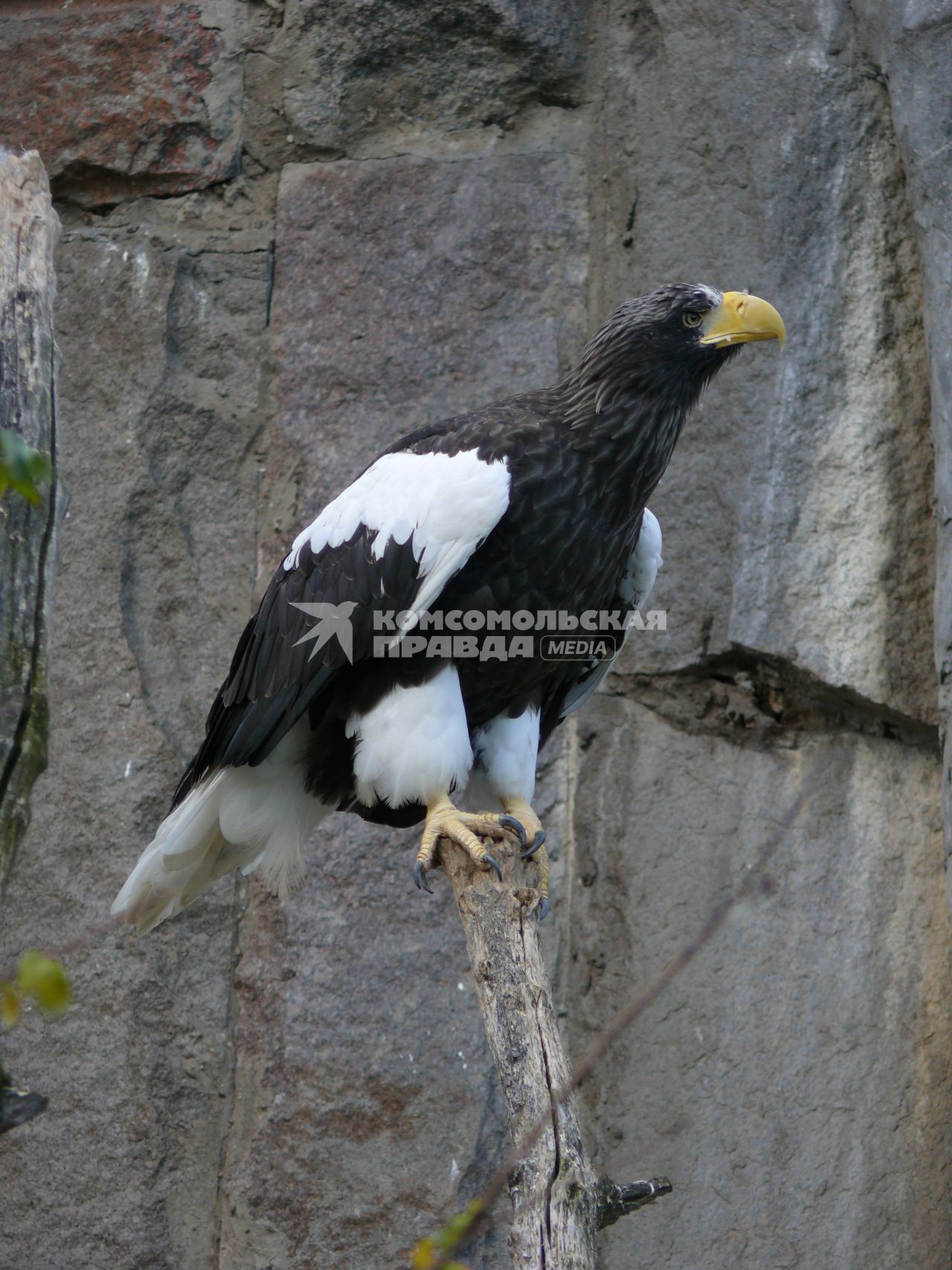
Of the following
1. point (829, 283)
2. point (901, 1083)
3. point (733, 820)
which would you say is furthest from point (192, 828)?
point (829, 283)

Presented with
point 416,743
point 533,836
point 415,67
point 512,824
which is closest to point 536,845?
point 533,836

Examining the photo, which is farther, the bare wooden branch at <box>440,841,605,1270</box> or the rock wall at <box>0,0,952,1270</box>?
the rock wall at <box>0,0,952,1270</box>

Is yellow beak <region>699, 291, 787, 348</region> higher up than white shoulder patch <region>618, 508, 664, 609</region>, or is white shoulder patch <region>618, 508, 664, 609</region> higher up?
yellow beak <region>699, 291, 787, 348</region>

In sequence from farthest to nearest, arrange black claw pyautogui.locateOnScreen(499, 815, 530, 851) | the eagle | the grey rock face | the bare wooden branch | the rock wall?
the grey rock face, the rock wall, the eagle, black claw pyautogui.locateOnScreen(499, 815, 530, 851), the bare wooden branch

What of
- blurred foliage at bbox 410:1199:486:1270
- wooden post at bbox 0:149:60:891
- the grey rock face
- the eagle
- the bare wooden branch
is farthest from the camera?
the grey rock face

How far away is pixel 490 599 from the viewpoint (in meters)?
2.69

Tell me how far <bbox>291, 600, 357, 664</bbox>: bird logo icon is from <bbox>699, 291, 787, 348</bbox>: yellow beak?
94 cm

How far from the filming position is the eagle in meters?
2.62

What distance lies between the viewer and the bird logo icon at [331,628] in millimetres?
2664

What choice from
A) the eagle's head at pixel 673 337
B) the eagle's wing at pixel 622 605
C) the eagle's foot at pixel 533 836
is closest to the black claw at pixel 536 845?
the eagle's foot at pixel 533 836

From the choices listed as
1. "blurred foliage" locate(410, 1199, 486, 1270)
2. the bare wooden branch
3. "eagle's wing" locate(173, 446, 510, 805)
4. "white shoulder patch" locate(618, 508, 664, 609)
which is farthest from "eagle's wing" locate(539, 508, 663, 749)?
"blurred foliage" locate(410, 1199, 486, 1270)

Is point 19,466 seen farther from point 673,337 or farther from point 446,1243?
point 673,337

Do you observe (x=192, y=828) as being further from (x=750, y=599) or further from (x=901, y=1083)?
(x=901, y=1083)

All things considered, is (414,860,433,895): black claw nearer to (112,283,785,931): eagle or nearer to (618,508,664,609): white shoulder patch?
(112,283,785,931): eagle
